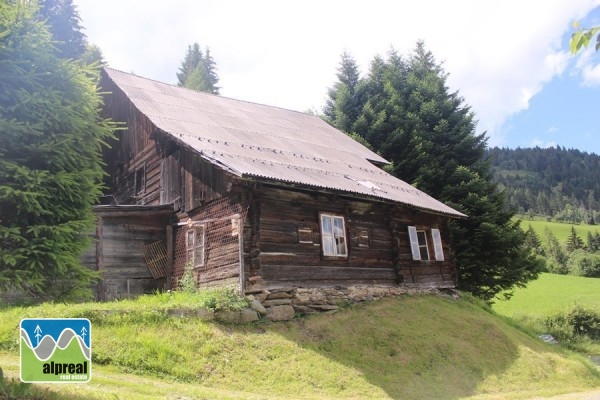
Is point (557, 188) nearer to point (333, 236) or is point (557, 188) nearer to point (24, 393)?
point (333, 236)

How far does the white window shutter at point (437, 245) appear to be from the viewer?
22508 millimetres

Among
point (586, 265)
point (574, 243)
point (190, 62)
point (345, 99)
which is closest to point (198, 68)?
point (190, 62)

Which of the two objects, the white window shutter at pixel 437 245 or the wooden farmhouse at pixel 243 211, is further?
the white window shutter at pixel 437 245

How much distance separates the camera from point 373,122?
106 ft

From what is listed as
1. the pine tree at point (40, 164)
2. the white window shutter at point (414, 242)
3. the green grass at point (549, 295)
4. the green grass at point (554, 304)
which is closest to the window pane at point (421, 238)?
the white window shutter at point (414, 242)

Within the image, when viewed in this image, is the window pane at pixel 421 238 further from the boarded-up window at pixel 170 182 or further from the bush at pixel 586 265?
the bush at pixel 586 265

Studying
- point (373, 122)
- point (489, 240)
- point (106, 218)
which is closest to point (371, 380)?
point (106, 218)

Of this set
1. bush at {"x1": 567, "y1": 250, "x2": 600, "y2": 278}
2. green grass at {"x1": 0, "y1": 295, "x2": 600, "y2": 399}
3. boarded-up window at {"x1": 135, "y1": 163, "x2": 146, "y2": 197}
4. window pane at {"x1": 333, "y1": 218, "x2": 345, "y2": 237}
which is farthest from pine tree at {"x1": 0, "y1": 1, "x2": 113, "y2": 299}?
bush at {"x1": 567, "y1": 250, "x2": 600, "y2": 278}

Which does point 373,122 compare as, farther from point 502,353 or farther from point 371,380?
point 371,380

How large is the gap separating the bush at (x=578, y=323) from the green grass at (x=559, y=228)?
92.5m

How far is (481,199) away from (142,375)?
21416 mm

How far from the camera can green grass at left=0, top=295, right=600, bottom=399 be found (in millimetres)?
10523

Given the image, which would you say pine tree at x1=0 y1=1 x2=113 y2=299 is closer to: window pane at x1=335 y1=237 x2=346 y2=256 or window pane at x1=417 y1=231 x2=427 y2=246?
window pane at x1=335 y1=237 x2=346 y2=256

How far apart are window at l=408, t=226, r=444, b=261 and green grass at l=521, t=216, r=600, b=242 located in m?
102
